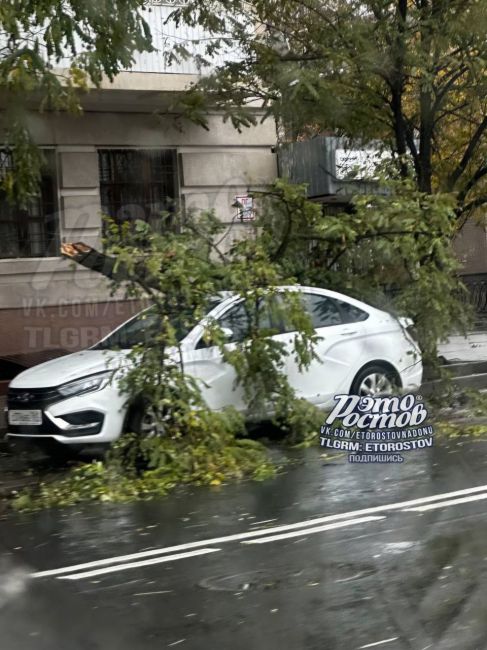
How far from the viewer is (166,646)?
467 centimetres

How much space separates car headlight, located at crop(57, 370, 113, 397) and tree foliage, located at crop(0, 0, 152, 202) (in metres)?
3.72

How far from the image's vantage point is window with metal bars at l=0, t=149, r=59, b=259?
1619 cm

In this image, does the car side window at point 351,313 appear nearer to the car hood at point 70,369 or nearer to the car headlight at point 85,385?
the car hood at point 70,369

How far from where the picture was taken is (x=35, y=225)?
16453mm

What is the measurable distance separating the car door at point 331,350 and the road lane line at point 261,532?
9.26ft

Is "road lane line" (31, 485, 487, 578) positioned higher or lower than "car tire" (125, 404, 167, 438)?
lower

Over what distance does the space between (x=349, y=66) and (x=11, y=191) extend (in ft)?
15.6

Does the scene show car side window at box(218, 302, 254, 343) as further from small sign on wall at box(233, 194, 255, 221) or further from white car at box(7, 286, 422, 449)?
small sign on wall at box(233, 194, 255, 221)

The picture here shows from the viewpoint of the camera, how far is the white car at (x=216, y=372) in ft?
30.8

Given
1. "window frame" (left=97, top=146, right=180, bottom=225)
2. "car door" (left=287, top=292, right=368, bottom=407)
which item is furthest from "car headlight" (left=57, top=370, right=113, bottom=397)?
"window frame" (left=97, top=146, right=180, bottom=225)

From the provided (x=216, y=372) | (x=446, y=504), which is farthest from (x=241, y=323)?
(x=446, y=504)

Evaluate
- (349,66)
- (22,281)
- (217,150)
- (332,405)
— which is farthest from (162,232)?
(217,150)

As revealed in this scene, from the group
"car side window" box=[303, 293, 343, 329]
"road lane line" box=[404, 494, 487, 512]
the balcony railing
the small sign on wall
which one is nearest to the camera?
"road lane line" box=[404, 494, 487, 512]

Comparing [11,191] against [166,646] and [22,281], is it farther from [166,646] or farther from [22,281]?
[166,646]
